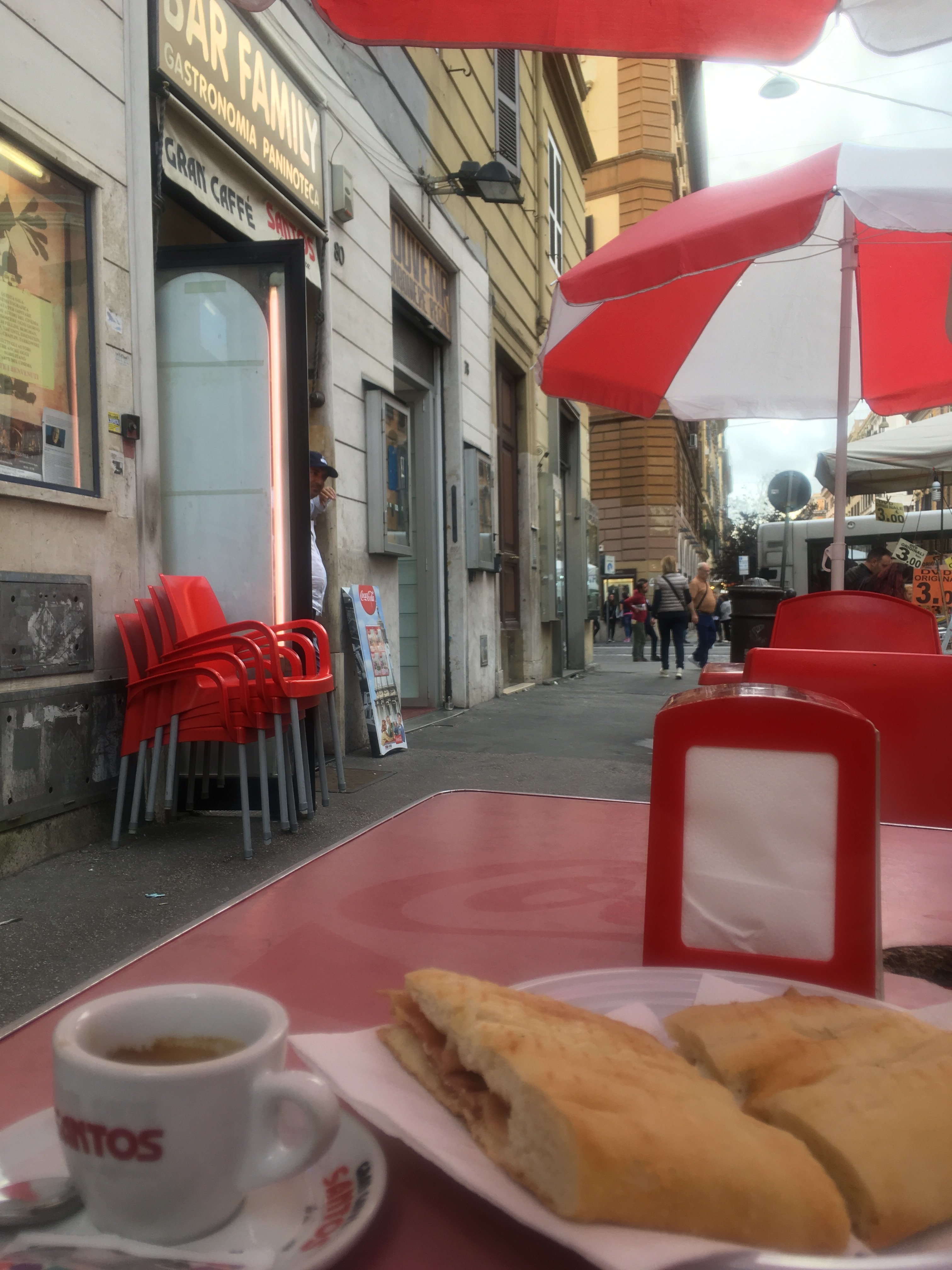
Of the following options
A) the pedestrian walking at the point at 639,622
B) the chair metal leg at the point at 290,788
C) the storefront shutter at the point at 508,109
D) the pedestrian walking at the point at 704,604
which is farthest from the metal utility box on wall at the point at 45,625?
the pedestrian walking at the point at 639,622

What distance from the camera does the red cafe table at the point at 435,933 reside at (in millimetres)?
476

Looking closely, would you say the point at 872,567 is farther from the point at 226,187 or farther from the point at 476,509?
the point at 226,187

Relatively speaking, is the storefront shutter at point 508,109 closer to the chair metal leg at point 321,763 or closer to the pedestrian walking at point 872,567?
the pedestrian walking at point 872,567

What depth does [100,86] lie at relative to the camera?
413cm

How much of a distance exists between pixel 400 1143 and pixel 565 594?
14127 millimetres

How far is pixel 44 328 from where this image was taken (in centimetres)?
397

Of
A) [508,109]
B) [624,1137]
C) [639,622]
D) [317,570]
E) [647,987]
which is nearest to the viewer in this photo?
[624,1137]

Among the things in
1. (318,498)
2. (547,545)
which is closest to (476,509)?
(547,545)

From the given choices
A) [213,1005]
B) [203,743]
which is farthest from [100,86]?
[213,1005]

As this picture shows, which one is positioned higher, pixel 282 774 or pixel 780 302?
pixel 780 302

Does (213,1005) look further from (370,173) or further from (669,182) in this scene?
(669,182)

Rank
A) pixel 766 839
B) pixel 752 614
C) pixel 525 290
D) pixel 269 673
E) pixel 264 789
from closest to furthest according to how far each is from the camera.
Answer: pixel 766 839
pixel 264 789
pixel 269 673
pixel 752 614
pixel 525 290

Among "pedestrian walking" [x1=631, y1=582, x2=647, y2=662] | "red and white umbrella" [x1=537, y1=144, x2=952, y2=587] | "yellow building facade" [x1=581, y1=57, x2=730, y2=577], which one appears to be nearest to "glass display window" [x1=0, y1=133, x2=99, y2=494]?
"red and white umbrella" [x1=537, y1=144, x2=952, y2=587]

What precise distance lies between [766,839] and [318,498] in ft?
18.0
